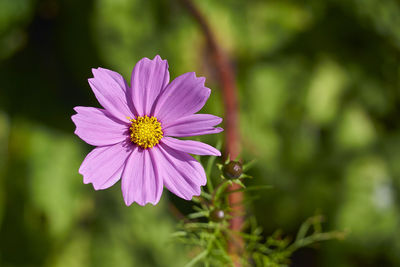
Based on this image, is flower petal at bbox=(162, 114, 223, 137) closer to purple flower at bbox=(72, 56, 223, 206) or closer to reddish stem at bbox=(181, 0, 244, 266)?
purple flower at bbox=(72, 56, 223, 206)

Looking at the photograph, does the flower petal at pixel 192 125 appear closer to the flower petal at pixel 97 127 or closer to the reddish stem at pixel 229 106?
the flower petal at pixel 97 127

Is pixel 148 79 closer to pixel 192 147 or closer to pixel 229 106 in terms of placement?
pixel 192 147

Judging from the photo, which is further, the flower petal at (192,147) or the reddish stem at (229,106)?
the reddish stem at (229,106)

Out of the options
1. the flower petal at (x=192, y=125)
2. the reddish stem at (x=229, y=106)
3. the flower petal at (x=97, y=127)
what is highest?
the reddish stem at (x=229, y=106)

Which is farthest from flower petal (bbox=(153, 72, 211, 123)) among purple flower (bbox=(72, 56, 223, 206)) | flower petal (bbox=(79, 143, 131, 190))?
flower petal (bbox=(79, 143, 131, 190))

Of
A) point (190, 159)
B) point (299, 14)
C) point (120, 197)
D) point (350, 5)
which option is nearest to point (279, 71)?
point (299, 14)

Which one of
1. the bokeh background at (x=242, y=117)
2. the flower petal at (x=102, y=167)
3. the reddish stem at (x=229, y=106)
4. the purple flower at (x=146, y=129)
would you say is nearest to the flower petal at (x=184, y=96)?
the purple flower at (x=146, y=129)

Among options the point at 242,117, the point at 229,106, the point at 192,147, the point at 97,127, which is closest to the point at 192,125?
the point at 192,147
